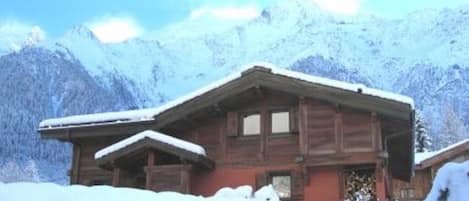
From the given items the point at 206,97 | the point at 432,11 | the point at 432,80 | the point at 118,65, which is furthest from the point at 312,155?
the point at 432,11

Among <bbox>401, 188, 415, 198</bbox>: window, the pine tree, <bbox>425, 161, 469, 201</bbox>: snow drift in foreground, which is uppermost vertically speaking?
the pine tree

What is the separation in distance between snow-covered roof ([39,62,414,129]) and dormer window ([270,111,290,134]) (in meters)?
1.12

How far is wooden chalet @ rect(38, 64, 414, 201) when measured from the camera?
1761 cm

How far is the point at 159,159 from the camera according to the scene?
18.7 metres

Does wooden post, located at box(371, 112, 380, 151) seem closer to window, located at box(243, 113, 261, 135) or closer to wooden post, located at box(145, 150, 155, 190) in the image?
window, located at box(243, 113, 261, 135)

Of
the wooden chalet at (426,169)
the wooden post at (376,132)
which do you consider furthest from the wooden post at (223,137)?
the wooden chalet at (426,169)

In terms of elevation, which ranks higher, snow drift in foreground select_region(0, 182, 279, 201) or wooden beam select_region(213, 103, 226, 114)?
wooden beam select_region(213, 103, 226, 114)

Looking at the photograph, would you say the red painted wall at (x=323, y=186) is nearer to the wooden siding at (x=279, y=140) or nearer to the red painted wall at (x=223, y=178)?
the wooden siding at (x=279, y=140)

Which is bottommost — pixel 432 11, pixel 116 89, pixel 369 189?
pixel 369 189

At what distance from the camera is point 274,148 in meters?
18.5

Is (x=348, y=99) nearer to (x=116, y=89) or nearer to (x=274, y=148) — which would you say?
(x=274, y=148)

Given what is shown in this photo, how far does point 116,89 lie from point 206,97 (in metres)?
118

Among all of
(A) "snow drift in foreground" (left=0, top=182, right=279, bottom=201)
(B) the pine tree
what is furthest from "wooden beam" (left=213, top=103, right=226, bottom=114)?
(B) the pine tree

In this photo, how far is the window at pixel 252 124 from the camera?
1898 centimetres
